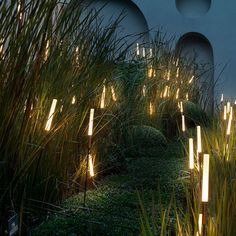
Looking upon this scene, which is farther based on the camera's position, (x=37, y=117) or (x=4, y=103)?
(x=37, y=117)

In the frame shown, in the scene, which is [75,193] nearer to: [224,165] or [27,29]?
[224,165]

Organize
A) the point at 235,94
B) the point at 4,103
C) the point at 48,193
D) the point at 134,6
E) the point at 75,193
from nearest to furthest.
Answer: the point at 4,103, the point at 48,193, the point at 75,193, the point at 235,94, the point at 134,6

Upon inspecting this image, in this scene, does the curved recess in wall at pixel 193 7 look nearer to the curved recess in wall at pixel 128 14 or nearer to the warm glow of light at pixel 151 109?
the curved recess in wall at pixel 128 14

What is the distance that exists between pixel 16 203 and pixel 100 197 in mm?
875

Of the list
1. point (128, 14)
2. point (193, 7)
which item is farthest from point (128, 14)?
point (193, 7)

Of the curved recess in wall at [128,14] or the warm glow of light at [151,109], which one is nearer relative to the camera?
the warm glow of light at [151,109]

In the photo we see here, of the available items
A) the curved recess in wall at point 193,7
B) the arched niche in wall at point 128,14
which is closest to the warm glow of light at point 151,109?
the arched niche in wall at point 128,14

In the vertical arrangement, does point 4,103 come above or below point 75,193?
above

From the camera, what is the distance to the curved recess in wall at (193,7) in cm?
945

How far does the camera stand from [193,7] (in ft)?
31.3

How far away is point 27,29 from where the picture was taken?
1.84 meters

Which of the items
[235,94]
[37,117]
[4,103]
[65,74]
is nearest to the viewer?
[4,103]

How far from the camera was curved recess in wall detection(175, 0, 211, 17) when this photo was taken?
9453 mm

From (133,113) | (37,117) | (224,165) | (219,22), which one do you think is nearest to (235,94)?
(219,22)
